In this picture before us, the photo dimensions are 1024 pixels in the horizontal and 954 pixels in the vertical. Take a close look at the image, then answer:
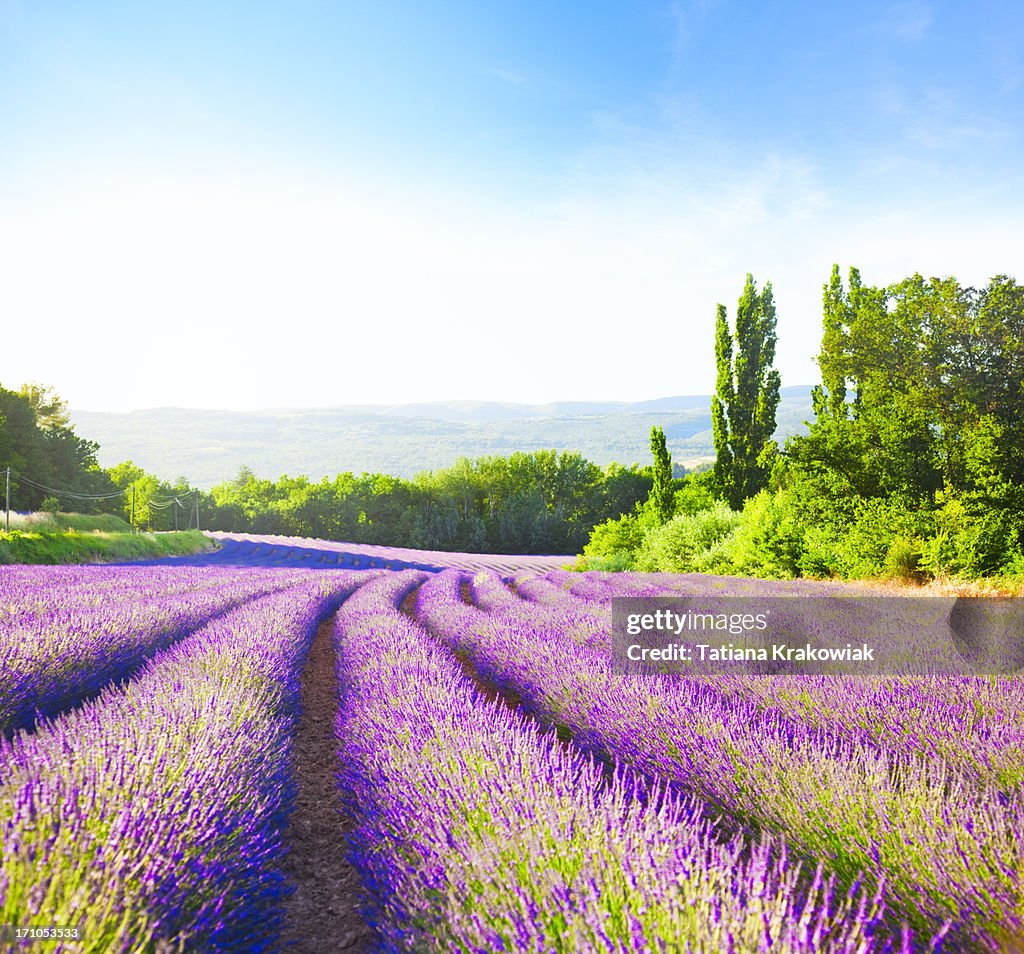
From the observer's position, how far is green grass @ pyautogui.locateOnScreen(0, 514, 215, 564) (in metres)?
14.2

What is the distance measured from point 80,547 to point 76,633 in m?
14.8

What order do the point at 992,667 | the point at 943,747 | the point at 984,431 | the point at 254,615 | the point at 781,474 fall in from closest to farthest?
the point at 943,747
the point at 992,667
the point at 254,615
the point at 984,431
the point at 781,474

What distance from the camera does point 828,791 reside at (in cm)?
203

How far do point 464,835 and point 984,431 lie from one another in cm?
1185

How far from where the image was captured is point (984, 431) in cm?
1059

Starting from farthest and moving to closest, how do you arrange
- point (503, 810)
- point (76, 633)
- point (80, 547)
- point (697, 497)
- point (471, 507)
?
point (471, 507) → point (697, 497) → point (80, 547) → point (76, 633) → point (503, 810)

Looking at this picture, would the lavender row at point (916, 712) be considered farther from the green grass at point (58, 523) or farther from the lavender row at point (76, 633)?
the green grass at point (58, 523)

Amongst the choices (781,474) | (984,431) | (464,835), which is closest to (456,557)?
(781,474)

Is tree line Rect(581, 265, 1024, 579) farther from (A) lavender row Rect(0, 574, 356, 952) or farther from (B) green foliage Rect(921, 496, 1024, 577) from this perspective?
(A) lavender row Rect(0, 574, 356, 952)

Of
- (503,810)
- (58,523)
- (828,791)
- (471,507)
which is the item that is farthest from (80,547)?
(471,507)

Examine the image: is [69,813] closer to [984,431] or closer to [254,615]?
[254,615]

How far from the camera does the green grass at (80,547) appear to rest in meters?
14.2

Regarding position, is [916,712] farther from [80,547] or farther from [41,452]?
[41,452]

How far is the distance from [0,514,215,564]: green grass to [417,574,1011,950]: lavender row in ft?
47.7
